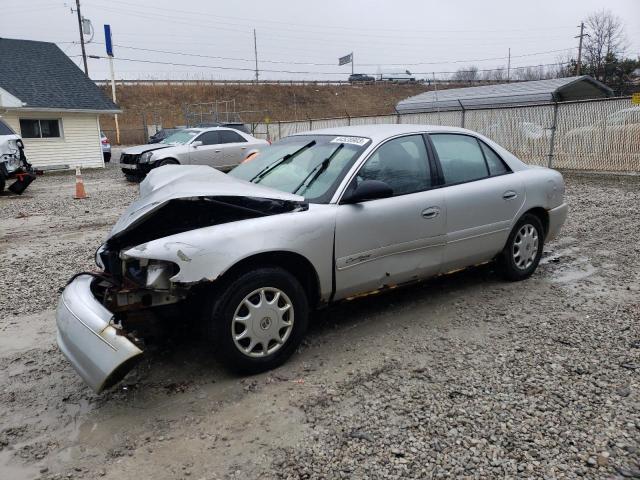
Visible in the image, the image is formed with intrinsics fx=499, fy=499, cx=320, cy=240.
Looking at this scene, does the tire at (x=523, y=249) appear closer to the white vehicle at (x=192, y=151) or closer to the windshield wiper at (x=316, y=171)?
the windshield wiper at (x=316, y=171)

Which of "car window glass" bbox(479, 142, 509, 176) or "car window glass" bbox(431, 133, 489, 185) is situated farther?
"car window glass" bbox(479, 142, 509, 176)

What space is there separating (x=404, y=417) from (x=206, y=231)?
1643 millimetres

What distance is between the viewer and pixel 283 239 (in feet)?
10.9

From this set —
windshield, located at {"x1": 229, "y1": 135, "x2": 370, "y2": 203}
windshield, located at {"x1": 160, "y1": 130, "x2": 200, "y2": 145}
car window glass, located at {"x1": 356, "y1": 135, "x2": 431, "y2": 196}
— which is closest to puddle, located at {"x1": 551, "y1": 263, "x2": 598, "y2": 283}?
car window glass, located at {"x1": 356, "y1": 135, "x2": 431, "y2": 196}

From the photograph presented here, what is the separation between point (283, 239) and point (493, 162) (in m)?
2.61

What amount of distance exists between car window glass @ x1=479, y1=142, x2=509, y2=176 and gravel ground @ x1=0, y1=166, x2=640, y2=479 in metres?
1.16

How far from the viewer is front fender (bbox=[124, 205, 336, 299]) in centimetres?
302

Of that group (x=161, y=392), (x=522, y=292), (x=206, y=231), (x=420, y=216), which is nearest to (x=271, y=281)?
(x=206, y=231)

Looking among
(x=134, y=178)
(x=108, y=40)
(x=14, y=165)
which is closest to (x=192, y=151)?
(x=134, y=178)

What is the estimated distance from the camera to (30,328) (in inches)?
170

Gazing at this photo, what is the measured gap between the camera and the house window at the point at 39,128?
63.4 feet

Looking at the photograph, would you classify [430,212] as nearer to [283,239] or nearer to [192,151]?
[283,239]

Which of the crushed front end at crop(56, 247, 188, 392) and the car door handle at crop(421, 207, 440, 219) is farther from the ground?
the car door handle at crop(421, 207, 440, 219)

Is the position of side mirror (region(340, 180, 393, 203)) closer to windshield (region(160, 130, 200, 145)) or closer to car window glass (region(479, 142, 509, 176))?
car window glass (region(479, 142, 509, 176))
